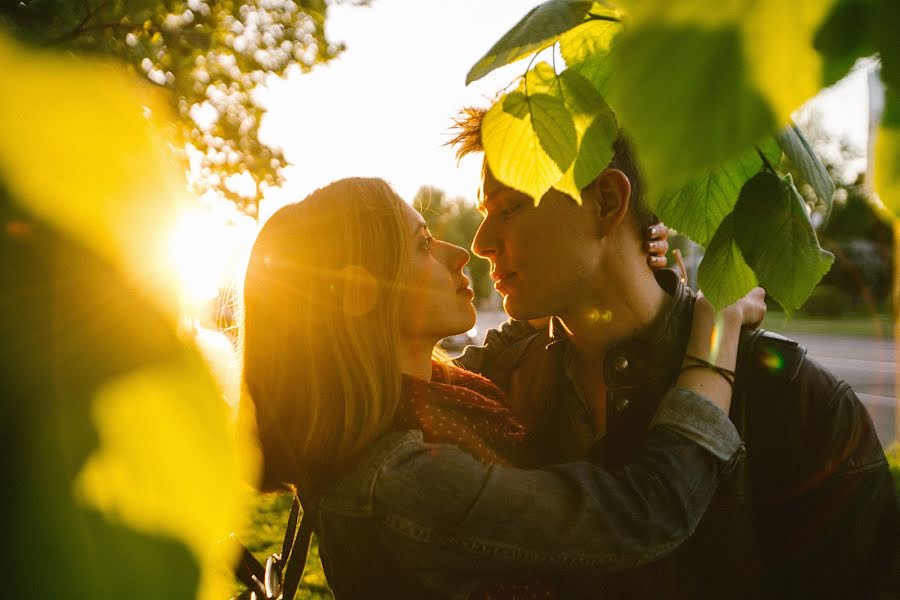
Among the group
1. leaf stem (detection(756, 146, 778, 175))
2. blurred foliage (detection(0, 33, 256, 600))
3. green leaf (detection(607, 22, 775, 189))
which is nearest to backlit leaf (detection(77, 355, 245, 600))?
blurred foliage (detection(0, 33, 256, 600))

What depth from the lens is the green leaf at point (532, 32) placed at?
65cm

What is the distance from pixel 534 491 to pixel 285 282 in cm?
125

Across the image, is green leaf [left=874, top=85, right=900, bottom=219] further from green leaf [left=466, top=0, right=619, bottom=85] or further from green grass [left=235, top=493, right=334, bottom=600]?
green grass [left=235, top=493, right=334, bottom=600]

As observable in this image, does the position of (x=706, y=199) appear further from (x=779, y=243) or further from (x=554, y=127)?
(x=554, y=127)

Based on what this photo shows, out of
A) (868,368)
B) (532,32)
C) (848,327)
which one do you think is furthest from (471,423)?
(848,327)

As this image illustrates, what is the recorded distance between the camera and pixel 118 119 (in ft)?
1.17

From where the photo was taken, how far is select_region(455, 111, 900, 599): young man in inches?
66.1

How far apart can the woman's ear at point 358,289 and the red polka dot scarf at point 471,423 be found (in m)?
0.32

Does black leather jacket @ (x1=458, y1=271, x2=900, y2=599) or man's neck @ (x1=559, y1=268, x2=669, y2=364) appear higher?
man's neck @ (x1=559, y1=268, x2=669, y2=364)

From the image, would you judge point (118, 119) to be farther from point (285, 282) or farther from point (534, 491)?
point (285, 282)

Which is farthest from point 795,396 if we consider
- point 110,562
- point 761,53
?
point 110,562

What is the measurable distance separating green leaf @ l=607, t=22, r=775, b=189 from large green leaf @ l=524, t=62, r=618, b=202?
1.59 feet

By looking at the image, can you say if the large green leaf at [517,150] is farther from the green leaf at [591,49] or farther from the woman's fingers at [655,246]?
the woman's fingers at [655,246]

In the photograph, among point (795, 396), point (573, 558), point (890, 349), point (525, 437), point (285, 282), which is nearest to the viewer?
point (573, 558)
